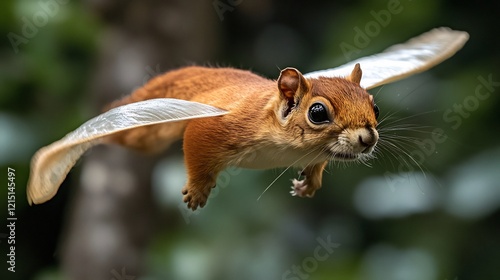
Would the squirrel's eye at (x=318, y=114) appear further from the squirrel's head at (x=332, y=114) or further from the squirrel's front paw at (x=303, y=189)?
the squirrel's front paw at (x=303, y=189)

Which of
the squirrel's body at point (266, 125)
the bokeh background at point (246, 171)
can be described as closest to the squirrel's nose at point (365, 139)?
the squirrel's body at point (266, 125)

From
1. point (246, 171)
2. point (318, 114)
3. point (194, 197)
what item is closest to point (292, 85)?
point (318, 114)

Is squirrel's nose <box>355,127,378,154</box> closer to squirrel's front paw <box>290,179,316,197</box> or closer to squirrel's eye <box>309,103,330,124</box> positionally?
squirrel's eye <box>309,103,330,124</box>

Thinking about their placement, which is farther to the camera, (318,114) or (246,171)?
(246,171)

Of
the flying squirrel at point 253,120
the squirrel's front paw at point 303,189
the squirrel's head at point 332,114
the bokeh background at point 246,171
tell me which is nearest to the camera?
the flying squirrel at point 253,120

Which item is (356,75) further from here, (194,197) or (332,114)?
(194,197)

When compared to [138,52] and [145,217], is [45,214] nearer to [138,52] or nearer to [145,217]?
[145,217]

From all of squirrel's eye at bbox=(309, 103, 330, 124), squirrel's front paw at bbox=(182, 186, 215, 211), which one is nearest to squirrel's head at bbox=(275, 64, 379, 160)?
squirrel's eye at bbox=(309, 103, 330, 124)
